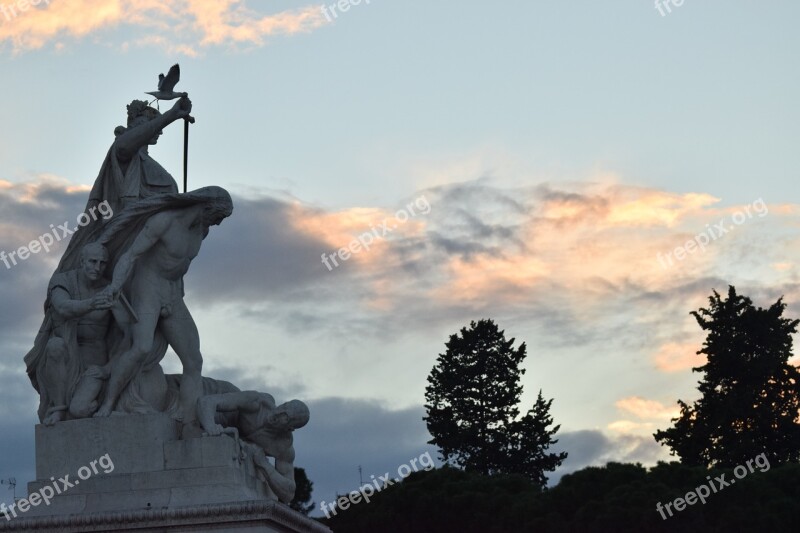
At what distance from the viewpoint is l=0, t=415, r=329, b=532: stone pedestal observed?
680 inches

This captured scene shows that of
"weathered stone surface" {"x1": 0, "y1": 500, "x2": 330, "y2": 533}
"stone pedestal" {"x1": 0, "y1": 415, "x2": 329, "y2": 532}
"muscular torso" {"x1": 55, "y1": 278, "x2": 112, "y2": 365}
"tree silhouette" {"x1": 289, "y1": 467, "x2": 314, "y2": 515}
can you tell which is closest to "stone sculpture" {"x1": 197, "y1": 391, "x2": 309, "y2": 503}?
"stone pedestal" {"x1": 0, "y1": 415, "x2": 329, "y2": 532}

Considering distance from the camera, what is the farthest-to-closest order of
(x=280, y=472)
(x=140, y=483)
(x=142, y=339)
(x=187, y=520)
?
(x=280, y=472) < (x=142, y=339) < (x=140, y=483) < (x=187, y=520)

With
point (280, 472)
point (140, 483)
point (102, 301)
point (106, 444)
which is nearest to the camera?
point (140, 483)

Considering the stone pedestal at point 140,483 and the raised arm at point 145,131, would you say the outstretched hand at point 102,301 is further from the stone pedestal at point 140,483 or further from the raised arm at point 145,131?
the raised arm at point 145,131

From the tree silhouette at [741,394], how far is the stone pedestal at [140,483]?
117ft

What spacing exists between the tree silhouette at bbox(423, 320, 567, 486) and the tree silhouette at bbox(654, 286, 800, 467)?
258 inches

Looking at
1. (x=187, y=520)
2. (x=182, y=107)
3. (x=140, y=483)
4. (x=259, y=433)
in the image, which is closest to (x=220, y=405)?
(x=259, y=433)

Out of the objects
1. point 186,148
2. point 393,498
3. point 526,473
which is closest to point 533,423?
point 526,473

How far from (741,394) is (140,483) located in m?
38.5

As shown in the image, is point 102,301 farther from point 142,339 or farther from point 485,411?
point 485,411

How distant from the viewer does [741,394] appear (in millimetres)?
53125

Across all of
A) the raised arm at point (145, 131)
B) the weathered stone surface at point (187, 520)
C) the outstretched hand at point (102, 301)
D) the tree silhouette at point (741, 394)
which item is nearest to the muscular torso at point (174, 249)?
the outstretched hand at point (102, 301)

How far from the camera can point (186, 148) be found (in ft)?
65.5

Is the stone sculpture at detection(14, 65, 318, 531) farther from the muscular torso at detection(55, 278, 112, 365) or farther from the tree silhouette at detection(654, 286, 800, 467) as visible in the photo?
the tree silhouette at detection(654, 286, 800, 467)
